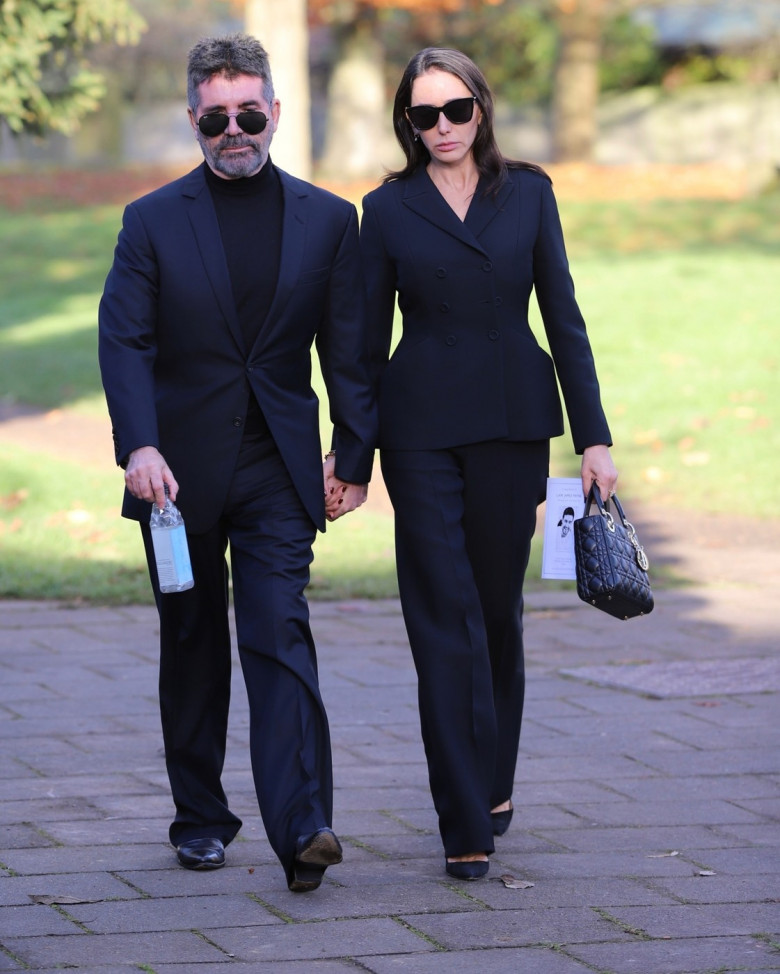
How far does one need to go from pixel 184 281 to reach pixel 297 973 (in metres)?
1.63

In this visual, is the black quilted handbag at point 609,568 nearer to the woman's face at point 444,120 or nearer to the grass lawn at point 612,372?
the woman's face at point 444,120

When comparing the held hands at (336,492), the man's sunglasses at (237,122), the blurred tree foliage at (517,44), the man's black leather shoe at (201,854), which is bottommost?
the man's black leather shoe at (201,854)

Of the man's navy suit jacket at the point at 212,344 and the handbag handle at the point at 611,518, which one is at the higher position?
the man's navy suit jacket at the point at 212,344

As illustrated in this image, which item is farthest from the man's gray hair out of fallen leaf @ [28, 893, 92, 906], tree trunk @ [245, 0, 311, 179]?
tree trunk @ [245, 0, 311, 179]

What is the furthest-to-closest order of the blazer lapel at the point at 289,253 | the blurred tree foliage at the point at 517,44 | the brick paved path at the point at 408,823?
the blurred tree foliage at the point at 517,44, the blazer lapel at the point at 289,253, the brick paved path at the point at 408,823

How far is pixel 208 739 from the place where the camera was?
438 cm

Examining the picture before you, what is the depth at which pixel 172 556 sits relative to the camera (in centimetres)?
391

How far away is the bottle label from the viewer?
3893 millimetres

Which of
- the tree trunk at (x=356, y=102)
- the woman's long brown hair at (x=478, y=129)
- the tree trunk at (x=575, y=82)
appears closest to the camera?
the woman's long brown hair at (x=478, y=129)

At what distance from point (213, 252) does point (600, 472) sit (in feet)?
3.70

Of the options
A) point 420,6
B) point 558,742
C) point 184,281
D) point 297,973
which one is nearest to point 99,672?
point 558,742

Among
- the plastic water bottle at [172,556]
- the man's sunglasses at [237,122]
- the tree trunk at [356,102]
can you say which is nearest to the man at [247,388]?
the man's sunglasses at [237,122]

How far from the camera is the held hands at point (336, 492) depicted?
14.3 feet

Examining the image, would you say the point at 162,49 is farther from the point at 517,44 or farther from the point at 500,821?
the point at 500,821
